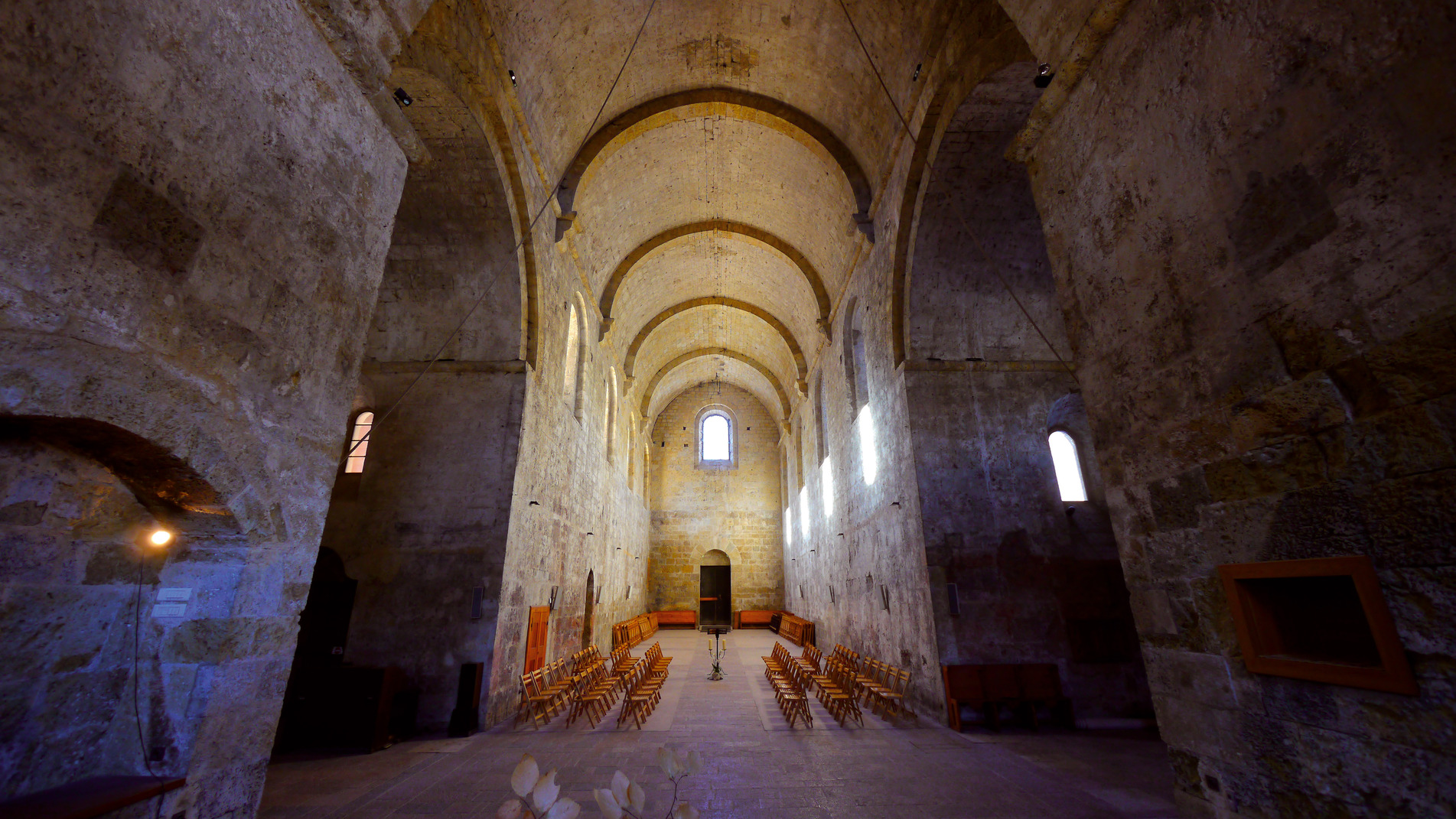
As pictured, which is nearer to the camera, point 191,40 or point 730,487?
point 191,40

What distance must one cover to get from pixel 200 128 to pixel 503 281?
18.1 ft

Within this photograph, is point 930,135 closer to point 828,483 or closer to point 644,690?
point 644,690

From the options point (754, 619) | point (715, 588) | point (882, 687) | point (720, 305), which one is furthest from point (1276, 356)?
point (715, 588)

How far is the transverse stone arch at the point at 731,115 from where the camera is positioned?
975 cm

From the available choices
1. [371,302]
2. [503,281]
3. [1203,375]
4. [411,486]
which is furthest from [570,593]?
[1203,375]

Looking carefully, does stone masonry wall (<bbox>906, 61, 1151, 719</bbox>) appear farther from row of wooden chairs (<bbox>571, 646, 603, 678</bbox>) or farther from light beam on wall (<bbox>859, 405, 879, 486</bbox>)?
row of wooden chairs (<bbox>571, 646, 603, 678</bbox>)

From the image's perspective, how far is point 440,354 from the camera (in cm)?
824

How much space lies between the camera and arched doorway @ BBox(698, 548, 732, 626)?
2286cm

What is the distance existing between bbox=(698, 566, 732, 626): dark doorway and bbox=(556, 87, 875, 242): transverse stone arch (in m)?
16.7

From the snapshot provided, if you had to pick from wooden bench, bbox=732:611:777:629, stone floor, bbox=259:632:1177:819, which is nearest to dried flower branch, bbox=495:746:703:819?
stone floor, bbox=259:632:1177:819

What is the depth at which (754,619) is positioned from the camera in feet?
Result: 70.7

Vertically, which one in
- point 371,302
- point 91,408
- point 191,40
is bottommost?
point 91,408

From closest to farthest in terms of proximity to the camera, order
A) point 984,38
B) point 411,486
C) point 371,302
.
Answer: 1. point 371,302
2. point 984,38
3. point 411,486

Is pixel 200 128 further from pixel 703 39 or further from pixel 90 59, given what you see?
pixel 703 39
